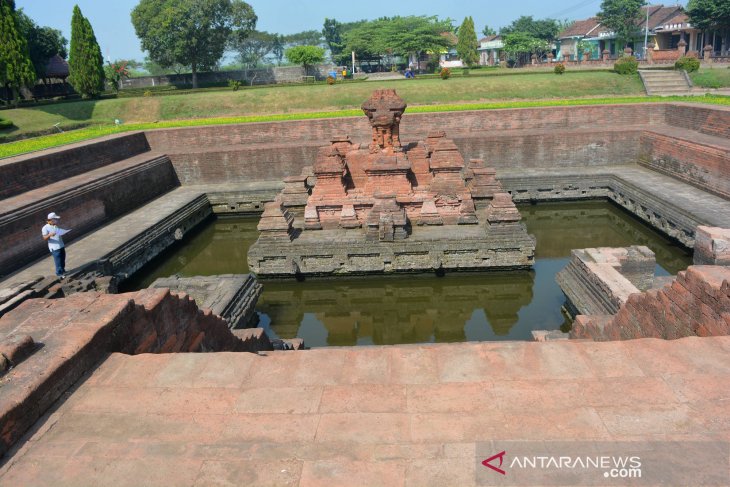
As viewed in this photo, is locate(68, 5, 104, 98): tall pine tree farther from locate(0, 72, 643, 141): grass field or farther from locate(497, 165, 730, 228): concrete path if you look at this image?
locate(497, 165, 730, 228): concrete path

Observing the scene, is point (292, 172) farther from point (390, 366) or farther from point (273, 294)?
point (390, 366)

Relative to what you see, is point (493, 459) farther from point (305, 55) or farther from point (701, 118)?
point (305, 55)

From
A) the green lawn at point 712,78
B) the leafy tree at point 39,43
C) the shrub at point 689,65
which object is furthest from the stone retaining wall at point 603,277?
the leafy tree at point 39,43

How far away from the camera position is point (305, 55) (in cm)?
3403

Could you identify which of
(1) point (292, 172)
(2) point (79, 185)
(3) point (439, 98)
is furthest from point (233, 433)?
(3) point (439, 98)

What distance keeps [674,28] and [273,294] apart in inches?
1563

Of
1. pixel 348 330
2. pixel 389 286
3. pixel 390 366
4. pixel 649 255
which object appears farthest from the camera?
pixel 389 286

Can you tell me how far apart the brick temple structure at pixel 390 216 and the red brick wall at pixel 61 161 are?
603 cm

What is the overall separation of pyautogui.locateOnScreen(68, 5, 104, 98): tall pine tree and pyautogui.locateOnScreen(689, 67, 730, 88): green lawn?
26.3 metres

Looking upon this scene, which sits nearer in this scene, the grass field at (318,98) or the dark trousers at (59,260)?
the dark trousers at (59,260)

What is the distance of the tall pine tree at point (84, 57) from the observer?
22.1m

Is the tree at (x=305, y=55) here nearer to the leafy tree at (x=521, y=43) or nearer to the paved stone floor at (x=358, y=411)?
the leafy tree at (x=521, y=43)

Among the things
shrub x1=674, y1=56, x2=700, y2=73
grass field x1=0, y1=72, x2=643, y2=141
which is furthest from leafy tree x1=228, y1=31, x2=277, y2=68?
shrub x1=674, y1=56, x2=700, y2=73

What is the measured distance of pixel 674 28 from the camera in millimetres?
35531
